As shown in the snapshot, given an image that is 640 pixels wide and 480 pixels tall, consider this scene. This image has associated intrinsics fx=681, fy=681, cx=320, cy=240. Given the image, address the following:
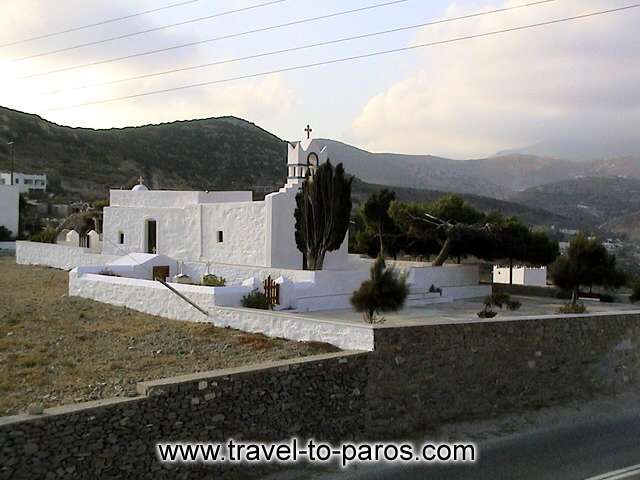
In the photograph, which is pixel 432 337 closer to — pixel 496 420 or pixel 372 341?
pixel 372 341

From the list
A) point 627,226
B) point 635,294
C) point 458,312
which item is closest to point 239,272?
point 458,312

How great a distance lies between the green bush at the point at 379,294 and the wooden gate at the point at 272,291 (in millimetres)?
2369

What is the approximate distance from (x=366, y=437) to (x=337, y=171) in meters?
11.3

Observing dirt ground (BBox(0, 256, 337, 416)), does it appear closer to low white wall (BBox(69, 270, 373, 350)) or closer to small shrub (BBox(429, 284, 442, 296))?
low white wall (BBox(69, 270, 373, 350))

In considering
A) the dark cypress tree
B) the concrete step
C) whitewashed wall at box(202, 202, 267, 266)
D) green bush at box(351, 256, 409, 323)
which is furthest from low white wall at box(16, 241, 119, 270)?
green bush at box(351, 256, 409, 323)

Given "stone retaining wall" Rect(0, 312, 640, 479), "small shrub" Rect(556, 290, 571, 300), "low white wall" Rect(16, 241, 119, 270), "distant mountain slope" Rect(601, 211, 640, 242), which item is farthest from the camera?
"distant mountain slope" Rect(601, 211, 640, 242)

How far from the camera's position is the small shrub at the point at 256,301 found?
15336mm

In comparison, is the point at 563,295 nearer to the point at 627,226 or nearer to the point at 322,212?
the point at 322,212

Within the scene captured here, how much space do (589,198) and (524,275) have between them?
7700 cm

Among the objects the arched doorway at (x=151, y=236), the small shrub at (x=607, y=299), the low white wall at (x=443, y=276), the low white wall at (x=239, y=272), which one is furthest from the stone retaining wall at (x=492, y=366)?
the arched doorway at (x=151, y=236)

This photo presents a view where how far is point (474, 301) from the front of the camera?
22.3 m

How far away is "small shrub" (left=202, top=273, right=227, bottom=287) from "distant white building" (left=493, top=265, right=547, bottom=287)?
1669 cm

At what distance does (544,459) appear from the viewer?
1031 cm

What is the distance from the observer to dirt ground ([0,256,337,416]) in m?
9.64
